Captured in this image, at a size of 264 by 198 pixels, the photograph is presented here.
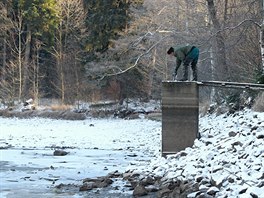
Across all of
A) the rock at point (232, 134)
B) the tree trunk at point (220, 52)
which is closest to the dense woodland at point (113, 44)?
the tree trunk at point (220, 52)

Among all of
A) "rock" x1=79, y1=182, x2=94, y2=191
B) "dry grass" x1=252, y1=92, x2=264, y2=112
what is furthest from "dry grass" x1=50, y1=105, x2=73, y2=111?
"rock" x1=79, y1=182, x2=94, y2=191

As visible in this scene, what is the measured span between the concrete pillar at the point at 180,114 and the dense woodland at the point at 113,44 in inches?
372

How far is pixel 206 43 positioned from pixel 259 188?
19290 mm

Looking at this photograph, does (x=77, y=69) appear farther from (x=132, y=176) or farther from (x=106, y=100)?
(x=132, y=176)

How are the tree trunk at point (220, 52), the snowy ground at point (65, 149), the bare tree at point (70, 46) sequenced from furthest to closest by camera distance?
the bare tree at point (70, 46)
the tree trunk at point (220, 52)
the snowy ground at point (65, 149)

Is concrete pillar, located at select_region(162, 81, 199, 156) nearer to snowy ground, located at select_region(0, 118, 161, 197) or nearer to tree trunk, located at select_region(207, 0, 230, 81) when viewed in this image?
snowy ground, located at select_region(0, 118, 161, 197)

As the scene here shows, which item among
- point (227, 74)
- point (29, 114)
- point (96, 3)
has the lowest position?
point (29, 114)

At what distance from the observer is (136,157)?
1877 centimetres

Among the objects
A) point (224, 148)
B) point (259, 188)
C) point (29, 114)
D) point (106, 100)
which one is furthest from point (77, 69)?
point (259, 188)

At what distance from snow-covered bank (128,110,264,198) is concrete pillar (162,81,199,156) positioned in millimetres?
515

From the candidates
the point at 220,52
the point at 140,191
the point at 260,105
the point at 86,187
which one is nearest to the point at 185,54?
the point at 260,105

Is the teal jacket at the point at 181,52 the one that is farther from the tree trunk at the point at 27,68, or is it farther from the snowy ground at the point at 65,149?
the tree trunk at the point at 27,68

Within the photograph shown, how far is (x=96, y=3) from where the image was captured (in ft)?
153

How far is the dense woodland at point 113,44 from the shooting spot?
95.1 feet
